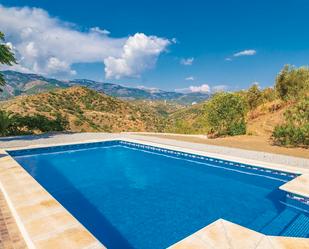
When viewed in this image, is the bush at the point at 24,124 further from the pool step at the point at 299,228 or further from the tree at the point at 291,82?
the tree at the point at 291,82

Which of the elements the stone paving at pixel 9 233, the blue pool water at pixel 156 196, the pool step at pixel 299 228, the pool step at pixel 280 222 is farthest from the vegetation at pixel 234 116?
the stone paving at pixel 9 233

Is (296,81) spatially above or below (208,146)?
above

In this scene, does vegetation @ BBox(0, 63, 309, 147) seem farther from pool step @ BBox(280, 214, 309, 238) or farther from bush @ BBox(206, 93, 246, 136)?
pool step @ BBox(280, 214, 309, 238)

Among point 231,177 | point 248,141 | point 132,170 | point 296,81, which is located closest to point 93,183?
point 132,170

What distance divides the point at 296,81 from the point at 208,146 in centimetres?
2284

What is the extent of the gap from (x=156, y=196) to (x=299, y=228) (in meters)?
4.76

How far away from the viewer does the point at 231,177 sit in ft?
40.4

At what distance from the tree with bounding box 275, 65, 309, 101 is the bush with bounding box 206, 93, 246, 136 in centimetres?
1462

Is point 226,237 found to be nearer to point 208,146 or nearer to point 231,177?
point 231,177

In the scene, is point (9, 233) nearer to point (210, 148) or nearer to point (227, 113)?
point (210, 148)

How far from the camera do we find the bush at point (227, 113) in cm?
2172

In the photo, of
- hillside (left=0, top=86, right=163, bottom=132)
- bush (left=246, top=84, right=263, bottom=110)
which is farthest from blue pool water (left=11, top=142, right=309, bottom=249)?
hillside (left=0, top=86, right=163, bottom=132)

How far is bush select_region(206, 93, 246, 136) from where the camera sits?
2172 centimetres

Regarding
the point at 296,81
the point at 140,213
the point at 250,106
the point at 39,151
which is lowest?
the point at 140,213
